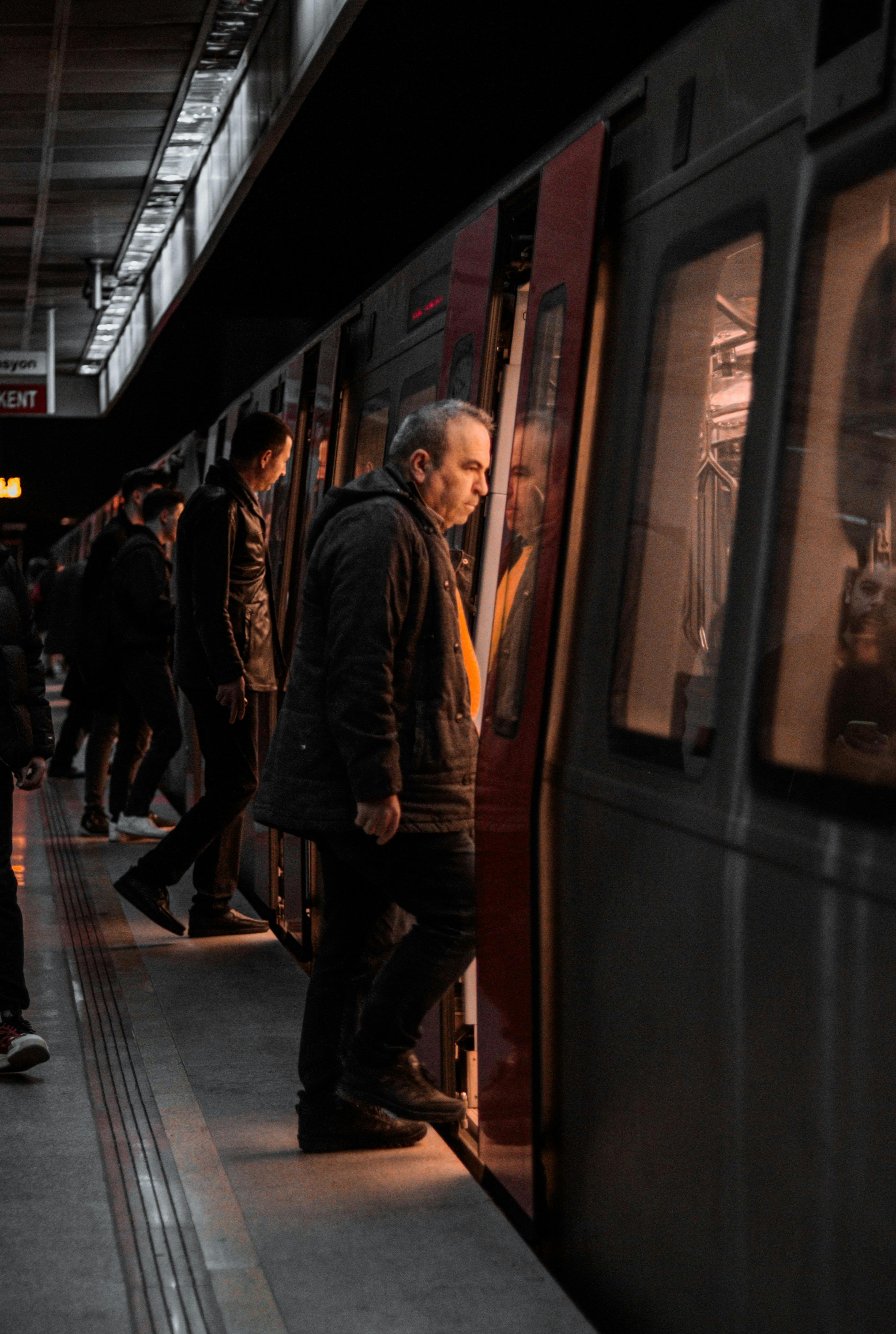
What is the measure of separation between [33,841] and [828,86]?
299 inches

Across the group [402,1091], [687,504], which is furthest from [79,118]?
[687,504]

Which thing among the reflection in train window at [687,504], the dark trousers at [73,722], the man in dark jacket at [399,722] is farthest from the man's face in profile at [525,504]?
the dark trousers at [73,722]

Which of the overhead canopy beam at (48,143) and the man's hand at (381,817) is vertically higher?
the overhead canopy beam at (48,143)

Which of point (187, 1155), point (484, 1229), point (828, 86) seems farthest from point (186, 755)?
point (828, 86)

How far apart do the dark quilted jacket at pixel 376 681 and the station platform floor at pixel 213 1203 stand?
83cm

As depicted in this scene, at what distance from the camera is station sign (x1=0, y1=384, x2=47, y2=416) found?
60.2 feet

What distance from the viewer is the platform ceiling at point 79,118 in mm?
8594

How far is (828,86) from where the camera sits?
7.42 ft

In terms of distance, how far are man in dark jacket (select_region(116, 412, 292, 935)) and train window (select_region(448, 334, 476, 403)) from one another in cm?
186

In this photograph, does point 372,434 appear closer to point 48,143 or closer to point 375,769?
point 375,769

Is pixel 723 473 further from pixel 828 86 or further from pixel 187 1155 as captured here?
pixel 187 1155

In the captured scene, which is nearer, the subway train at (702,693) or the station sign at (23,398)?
the subway train at (702,693)

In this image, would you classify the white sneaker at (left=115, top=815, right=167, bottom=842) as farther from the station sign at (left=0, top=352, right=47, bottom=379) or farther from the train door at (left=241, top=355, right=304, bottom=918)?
the station sign at (left=0, top=352, right=47, bottom=379)

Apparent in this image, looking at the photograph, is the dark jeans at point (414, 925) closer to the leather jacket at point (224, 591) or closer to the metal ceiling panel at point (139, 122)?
the leather jacket at point (224, 591)
